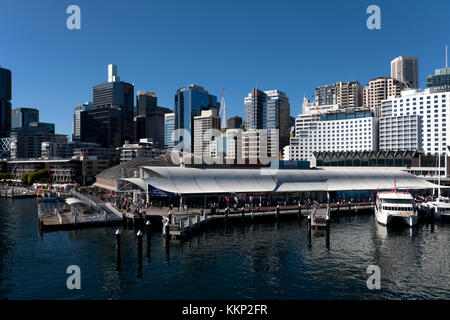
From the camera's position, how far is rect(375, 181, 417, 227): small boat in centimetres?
7050

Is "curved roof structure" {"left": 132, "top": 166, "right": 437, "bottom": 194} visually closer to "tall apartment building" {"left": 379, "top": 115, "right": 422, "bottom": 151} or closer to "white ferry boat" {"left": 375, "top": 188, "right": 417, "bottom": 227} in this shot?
"white ferry boat" {"left": 375, "top": 188, "right": 417, "bottom": 227}

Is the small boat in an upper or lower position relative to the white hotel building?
lower

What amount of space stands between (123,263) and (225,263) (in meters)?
12.6

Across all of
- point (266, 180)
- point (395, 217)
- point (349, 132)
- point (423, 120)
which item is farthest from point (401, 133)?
point (395, 217)

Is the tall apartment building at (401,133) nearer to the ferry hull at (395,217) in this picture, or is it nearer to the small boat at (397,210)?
the small boat at (397,210)

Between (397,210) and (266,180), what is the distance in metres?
31.7

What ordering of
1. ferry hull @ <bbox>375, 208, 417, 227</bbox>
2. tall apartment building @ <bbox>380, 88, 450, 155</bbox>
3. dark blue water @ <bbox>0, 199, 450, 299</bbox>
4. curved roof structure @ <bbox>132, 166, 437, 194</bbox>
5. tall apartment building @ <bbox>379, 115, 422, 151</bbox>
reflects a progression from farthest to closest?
1. tall apartment building @ <bbox>379, 115, 422, 151</bbox>
2. tall apartment building @ <bbox>380, 88, 450, 155</bbox>
3. curved roof structure @ <bbox>132, 166, 437, 194</bbox>
4. ferry hull @ <bbox>375, 208, 417, 227</bbox>
5. dark blue water @ <bbox>0, 199, 450, 299</bbox>

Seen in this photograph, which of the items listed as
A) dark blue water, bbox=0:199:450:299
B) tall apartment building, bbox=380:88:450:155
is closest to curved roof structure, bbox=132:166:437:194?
dark blue water, bbox=0:199:450:299

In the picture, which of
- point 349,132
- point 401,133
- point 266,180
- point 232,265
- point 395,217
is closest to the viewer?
point 232,265

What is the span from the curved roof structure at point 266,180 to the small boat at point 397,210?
2466 cm

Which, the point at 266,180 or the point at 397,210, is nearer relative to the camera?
the point at 397,210

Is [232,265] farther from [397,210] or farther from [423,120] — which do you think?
[423,120]

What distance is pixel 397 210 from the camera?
71.4 metres

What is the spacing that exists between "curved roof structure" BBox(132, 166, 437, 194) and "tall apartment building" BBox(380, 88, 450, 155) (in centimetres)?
6253
